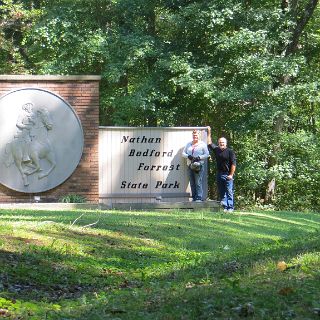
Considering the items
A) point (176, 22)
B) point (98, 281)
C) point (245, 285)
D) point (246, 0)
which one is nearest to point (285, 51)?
point (246, 0)

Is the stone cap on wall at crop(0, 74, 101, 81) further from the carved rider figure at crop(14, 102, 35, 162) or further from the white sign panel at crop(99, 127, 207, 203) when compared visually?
the white sign panel at crop(99, 127, 207, 203)

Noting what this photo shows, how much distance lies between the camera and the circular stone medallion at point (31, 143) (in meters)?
21.1

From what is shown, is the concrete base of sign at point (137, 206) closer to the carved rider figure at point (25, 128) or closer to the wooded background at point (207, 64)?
the carved rider figure at point (25, 128)

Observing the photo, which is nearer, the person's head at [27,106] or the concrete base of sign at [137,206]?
the concrete base of sign at [137,206]

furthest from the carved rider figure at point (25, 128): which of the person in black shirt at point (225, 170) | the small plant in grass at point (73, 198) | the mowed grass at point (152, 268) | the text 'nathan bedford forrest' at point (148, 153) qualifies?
the person in black shirt at point (225, 170)

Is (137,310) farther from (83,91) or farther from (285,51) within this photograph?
(285,51)

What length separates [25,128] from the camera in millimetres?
21031

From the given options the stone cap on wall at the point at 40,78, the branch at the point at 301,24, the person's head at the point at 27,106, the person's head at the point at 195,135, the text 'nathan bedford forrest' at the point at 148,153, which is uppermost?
the branch at the point at 301,24

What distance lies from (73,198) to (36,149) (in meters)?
1.59

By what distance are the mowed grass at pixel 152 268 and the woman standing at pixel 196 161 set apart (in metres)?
4.11

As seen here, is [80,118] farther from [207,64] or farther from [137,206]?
[207,64]

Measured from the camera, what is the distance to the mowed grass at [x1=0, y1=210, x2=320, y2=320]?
7.11m

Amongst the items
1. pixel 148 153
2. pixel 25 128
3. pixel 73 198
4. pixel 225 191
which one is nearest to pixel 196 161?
pixel 225 191

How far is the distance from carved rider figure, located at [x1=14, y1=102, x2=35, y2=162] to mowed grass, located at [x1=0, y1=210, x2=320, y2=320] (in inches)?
185
